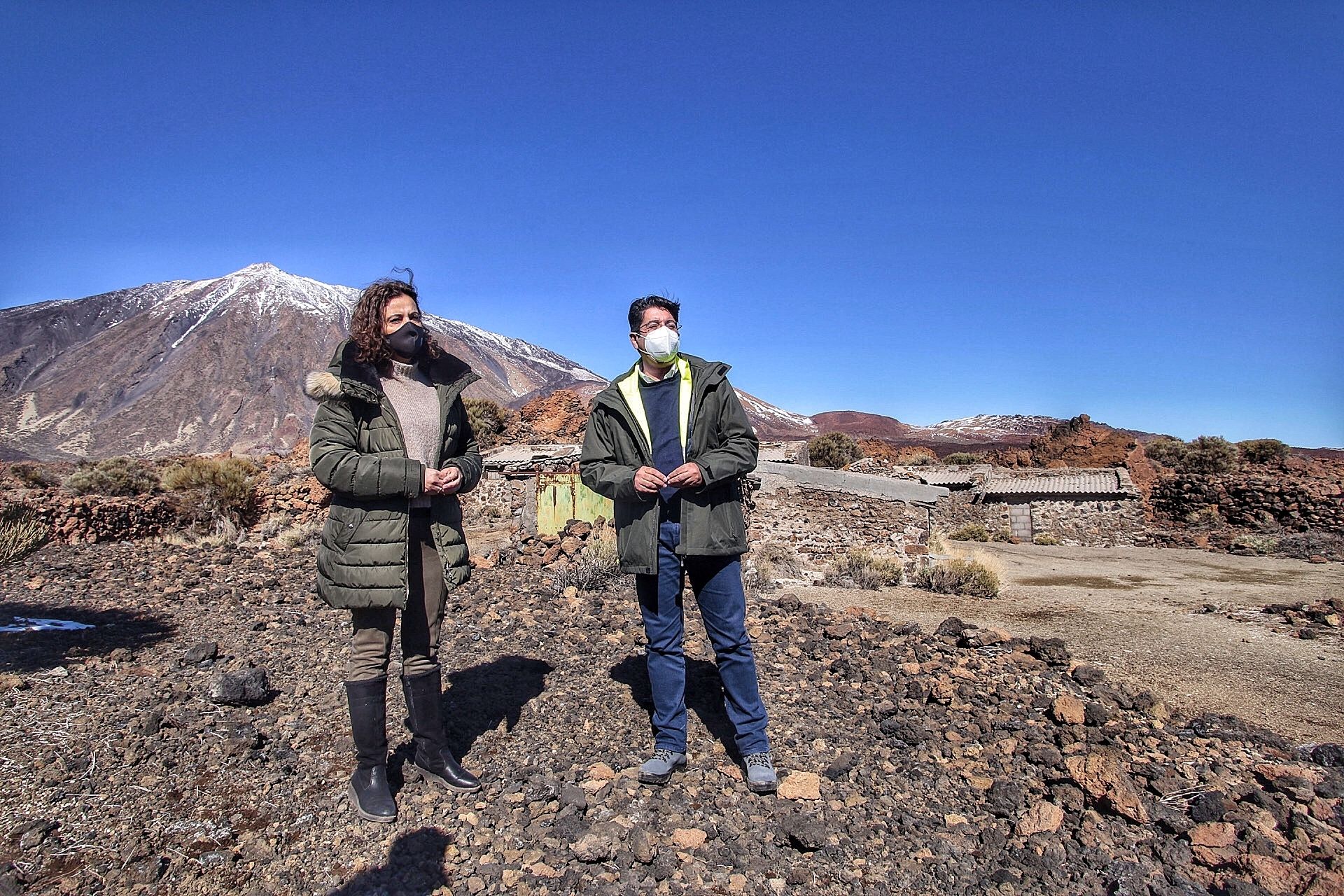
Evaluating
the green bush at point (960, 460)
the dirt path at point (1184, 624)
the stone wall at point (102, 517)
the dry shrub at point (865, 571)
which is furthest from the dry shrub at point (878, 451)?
the stone wall at point (102, 517)

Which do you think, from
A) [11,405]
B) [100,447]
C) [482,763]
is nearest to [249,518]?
[482,763]

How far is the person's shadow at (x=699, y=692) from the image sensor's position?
3.19 meters

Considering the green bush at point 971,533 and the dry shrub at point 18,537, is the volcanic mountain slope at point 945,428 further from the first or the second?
the dry shrub at point 18,537

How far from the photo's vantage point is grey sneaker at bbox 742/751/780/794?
2.67 metres

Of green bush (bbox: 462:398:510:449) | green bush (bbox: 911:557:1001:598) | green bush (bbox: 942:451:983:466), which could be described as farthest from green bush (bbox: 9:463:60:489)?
green bush (bbox: 942:451:983:466)

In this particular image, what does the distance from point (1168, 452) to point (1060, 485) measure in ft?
29.9

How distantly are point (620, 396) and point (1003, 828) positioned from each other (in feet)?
6.58

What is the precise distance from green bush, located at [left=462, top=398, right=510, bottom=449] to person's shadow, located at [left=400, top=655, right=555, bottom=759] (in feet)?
50.4

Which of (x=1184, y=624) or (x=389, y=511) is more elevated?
(x=389, y=511)

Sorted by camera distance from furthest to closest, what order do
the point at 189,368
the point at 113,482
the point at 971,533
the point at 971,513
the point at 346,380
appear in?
the point at 189,368, the point at 971,513, the point at 971,533, the point at 113,482, the point at 346,380

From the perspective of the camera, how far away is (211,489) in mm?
10688

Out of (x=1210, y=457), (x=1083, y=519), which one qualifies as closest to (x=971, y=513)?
(x=1083, y=519)

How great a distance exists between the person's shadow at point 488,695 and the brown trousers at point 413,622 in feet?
1.63

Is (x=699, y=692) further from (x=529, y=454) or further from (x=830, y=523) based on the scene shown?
(x=529, y=454)
